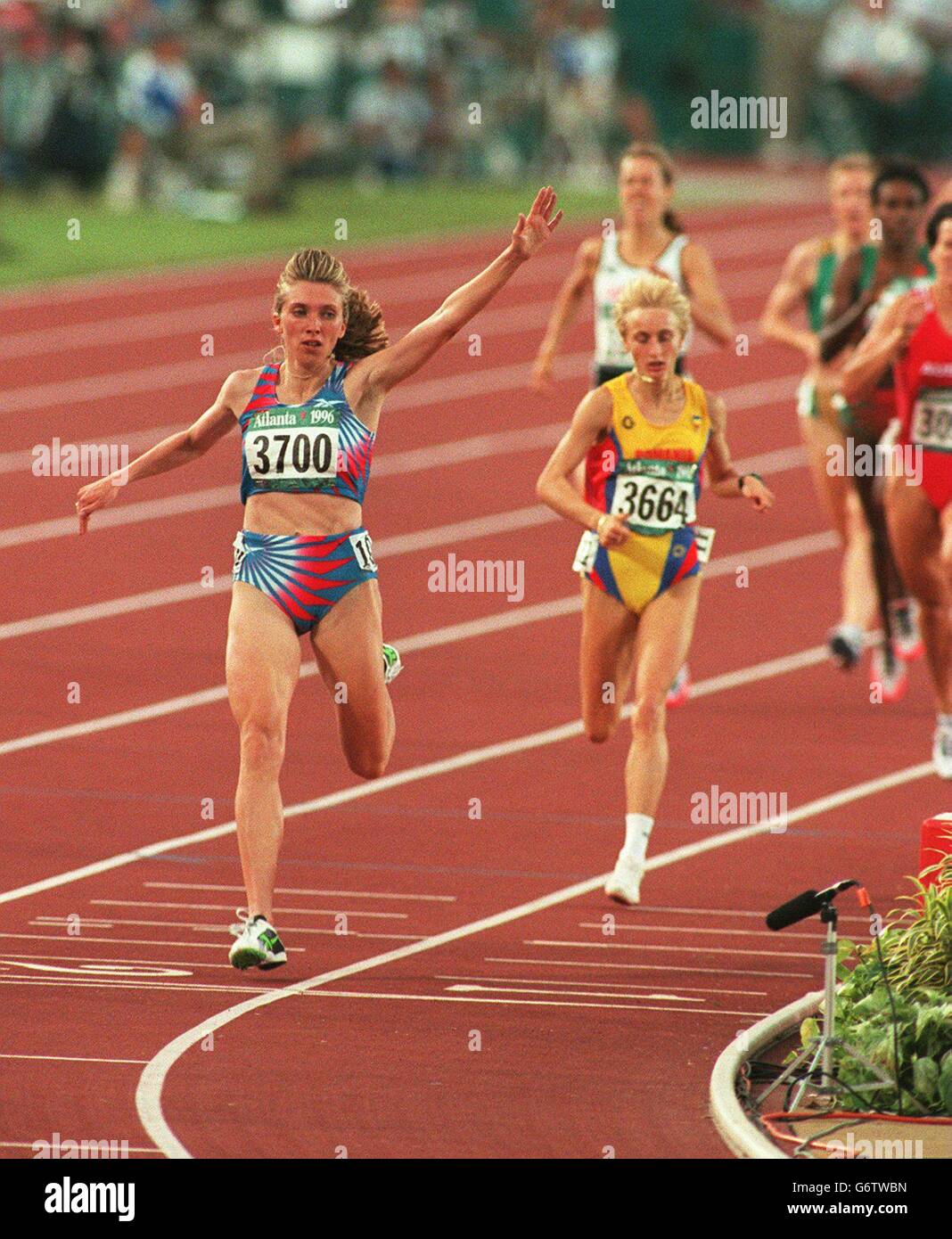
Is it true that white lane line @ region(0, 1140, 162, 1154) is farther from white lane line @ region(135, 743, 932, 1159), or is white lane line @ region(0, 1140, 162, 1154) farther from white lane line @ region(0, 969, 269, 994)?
white lane line @ region(0, 969, 269, 994)

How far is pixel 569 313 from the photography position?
14602 millimetres

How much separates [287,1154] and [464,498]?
12.8 m

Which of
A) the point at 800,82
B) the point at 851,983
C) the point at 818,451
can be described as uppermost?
the point at 800,82

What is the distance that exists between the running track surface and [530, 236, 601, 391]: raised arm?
5.27 ft

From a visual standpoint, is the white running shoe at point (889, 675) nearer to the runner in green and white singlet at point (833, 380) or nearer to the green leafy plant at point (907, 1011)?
the runner in green and white singlet at point (833, 380)

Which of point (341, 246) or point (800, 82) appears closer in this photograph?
point (341, 246)

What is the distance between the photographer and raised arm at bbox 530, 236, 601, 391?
1434cm

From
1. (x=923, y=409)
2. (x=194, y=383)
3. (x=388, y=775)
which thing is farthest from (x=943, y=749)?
(x=194, y=383)

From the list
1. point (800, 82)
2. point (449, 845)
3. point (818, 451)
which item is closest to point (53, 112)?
point (800, 82)

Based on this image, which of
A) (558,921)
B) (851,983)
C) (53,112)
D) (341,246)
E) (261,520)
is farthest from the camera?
(53,112)

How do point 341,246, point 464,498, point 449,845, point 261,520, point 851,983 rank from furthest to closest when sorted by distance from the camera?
point 341,246 → point 464,498 → point 449,845 → point 261,520 → point 851,983

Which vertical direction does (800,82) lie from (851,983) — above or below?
above

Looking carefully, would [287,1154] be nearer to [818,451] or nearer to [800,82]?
[818,451]

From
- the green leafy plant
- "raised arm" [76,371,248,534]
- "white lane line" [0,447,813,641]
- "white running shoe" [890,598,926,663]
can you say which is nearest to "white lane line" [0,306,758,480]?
"white lane line" [0,447,813,641]
